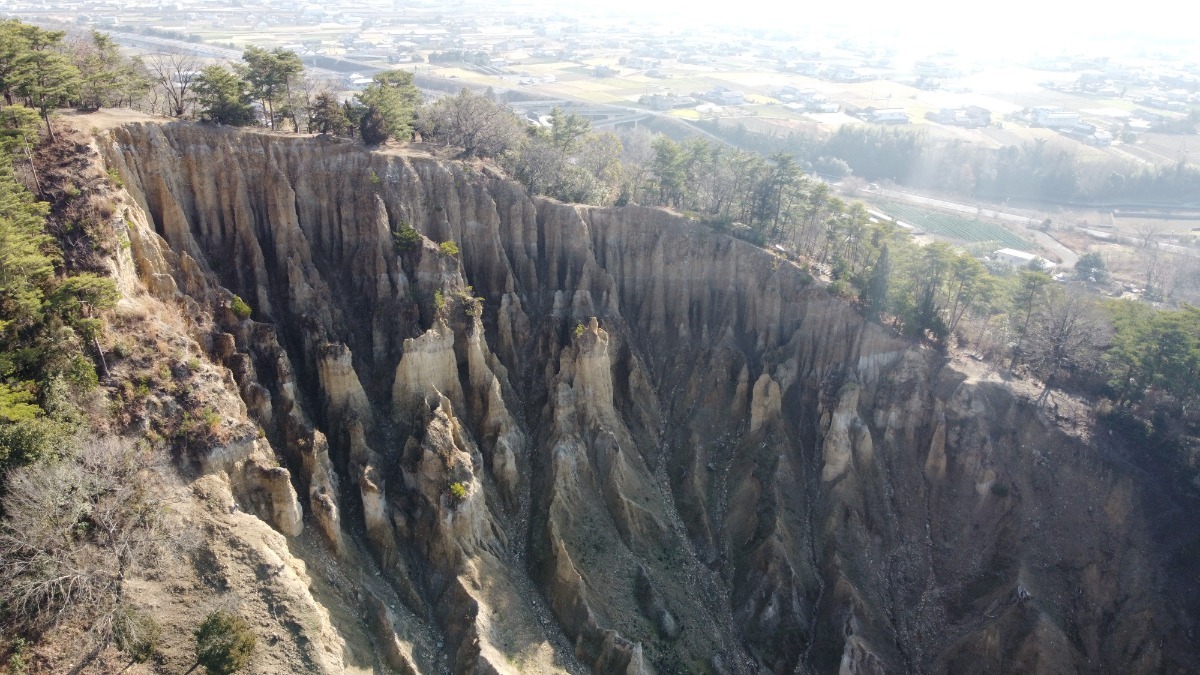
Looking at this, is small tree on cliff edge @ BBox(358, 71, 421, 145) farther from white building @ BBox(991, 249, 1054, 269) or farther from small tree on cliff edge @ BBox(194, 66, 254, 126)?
white building @ BBox(991, 249, 1054, 269)

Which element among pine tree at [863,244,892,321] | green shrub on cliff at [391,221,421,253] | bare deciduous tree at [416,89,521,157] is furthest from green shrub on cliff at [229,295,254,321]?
pine tree at [863,244,892,321]

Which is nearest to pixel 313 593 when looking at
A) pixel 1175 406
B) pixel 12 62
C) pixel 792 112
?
pixel 12 62

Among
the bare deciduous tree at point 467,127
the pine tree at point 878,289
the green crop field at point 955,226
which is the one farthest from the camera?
the green crop field at point 955,226

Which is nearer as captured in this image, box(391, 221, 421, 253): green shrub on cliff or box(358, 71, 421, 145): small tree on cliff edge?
box(391, 221, 421, 253): green shrub on cliff

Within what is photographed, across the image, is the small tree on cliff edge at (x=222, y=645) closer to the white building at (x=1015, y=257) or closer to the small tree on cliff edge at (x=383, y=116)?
the small tree on cliff edge at (x=383, y=116)

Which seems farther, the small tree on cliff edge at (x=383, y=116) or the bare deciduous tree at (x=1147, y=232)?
the bare deciduous tree at (x=1147, y=232)

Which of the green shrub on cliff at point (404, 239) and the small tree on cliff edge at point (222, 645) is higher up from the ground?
the green shrub on cliff at point (404, 239)

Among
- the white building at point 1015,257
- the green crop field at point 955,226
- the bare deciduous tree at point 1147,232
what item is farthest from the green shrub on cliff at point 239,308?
the bare deciduous tree at point 1147,232
